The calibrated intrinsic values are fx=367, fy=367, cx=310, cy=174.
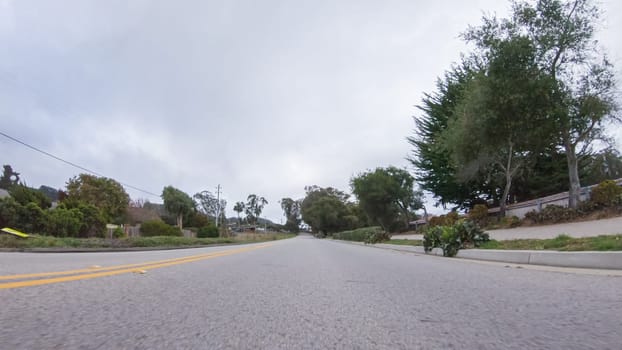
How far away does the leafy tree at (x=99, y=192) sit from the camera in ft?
151

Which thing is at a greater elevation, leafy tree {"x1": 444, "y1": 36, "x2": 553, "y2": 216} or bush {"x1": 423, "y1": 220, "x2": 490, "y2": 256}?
leafy tree {"x1": 444, "y1": 36, "x2": 553, "y2": 216}

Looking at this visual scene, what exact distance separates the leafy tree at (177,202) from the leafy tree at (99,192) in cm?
1374

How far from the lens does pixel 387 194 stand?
35906 millimetres

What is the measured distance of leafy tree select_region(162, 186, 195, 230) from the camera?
6322 centimetres

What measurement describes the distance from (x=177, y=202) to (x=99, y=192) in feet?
56.9

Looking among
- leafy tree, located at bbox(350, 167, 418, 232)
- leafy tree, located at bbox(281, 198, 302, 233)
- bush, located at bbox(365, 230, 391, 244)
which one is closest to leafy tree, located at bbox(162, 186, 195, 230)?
leafy tree, located at bbox(350, 167, 418, 232)

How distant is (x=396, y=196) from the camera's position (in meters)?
36.1

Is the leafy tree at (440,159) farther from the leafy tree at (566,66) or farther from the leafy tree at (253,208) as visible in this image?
the leafy tree at (253,208)

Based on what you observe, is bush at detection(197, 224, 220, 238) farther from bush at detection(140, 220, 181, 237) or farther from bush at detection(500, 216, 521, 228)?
bush at detection(500, 216, 521, 228)

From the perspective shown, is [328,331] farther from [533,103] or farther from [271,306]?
[533,103]

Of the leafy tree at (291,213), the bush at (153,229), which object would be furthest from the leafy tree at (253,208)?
the bush at (153,229)

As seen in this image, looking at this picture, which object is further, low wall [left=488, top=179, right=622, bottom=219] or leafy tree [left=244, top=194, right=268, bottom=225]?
leafy tree [left=244, top=194, right=268, bottom=225]

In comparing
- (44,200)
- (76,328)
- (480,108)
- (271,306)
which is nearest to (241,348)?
(76,328)

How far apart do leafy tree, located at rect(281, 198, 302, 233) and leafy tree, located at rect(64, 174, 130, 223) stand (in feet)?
360
